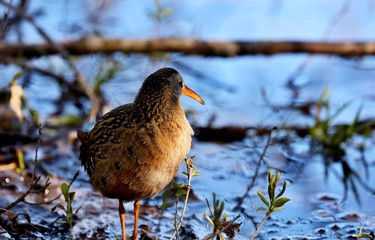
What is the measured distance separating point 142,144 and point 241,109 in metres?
3.54

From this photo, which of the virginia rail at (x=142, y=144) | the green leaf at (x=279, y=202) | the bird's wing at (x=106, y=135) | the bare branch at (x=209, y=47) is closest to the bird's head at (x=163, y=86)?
the virginia rail at (x=142, y=144)

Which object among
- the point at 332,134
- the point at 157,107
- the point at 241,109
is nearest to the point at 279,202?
the point at 157,107

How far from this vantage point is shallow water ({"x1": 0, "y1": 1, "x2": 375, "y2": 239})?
5.54 meters

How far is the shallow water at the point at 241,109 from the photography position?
218 inches

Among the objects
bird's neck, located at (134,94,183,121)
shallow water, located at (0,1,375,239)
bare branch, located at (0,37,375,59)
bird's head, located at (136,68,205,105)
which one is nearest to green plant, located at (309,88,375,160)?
shallow water, located at (0,1,375,239)

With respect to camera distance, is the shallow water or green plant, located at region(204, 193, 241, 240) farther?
the shallow water

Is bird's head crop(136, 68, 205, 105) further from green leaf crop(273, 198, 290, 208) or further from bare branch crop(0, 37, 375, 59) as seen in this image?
bare branch crop(0, 37, 375, 59)

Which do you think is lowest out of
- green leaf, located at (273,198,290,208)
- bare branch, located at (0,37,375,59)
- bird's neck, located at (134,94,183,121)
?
green leaf, located at (273,198,290,208)

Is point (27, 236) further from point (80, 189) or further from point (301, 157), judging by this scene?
point (301, 157)

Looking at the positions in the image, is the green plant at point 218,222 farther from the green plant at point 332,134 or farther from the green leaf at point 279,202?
the green plant at point 332,134

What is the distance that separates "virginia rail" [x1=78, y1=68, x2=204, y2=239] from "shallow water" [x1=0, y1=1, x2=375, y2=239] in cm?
53

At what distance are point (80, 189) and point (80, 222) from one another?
68 cm

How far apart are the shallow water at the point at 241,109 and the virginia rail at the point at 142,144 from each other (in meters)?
0.53

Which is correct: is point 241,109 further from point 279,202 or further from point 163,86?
point 279,202
